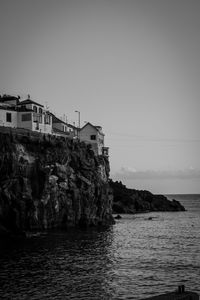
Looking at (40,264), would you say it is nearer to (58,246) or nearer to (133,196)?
(58,246)

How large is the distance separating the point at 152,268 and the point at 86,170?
182 ft

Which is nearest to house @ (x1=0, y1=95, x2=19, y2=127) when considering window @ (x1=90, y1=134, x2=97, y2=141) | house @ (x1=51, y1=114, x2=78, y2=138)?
house @ (x1=51, y1=114, x2=78, y2=138)

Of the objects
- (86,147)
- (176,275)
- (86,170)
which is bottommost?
(176,275)

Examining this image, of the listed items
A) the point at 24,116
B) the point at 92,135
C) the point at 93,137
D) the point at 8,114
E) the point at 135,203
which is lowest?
the point at 135,203

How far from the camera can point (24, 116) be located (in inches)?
4252

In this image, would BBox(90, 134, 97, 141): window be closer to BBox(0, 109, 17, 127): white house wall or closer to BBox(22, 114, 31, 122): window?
BBox(22, 114, 31, 122): window

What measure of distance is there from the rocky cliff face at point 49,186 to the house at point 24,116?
972 centimetres

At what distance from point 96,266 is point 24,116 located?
6241cm

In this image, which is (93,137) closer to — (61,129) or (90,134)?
(90,134)

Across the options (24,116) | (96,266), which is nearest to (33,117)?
(24,116)

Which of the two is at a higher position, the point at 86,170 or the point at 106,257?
the point at 86,170

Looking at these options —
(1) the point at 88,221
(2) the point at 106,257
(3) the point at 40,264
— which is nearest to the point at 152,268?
(2) the point at 106,257

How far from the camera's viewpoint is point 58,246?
6988cm

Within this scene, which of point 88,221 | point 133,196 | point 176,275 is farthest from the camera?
point 133,196
